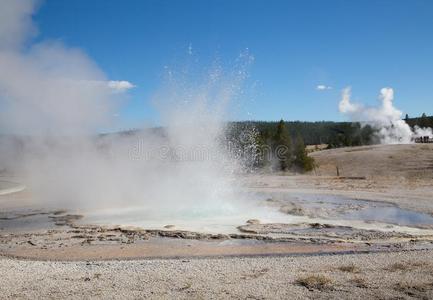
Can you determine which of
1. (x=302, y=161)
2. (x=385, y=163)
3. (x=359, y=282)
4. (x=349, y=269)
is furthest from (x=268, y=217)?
(x=385, y=163)

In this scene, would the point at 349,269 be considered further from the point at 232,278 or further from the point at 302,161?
the point at 302,161

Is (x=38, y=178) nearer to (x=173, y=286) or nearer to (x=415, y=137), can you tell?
(x=173, y=286)

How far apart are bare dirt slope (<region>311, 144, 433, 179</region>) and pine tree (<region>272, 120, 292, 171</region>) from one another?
3022mm

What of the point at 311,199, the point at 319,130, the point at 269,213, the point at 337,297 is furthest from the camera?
the point at 319,130

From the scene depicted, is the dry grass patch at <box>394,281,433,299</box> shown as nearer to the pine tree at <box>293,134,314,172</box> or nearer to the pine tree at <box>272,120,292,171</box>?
the pine tree at <box>293,134,314,172</box>

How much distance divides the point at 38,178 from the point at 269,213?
19.6 meters

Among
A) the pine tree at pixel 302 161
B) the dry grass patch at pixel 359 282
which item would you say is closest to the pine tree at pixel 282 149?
the pine tree at pixel 302 161

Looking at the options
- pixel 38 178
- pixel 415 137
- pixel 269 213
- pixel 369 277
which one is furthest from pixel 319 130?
pixel 369 277

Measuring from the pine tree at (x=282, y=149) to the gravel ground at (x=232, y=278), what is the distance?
34102 mm

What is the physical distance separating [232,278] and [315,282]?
1.51 m

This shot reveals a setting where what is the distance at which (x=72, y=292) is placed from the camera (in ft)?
27.8

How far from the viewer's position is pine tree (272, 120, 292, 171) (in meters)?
45.2

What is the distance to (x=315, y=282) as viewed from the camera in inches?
344

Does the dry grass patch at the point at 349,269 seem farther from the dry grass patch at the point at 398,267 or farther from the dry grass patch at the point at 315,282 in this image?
the dry grass patch at the point at 315,282
